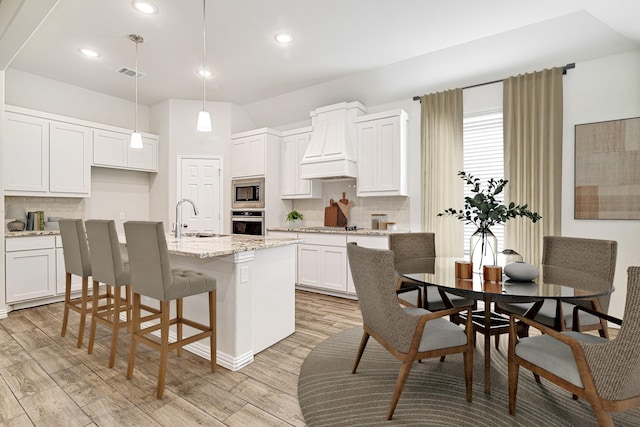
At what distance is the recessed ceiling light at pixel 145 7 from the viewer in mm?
2920

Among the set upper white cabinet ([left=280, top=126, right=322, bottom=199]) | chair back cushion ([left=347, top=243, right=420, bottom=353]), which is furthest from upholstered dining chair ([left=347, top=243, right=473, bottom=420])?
upper white cabinet ([left=280, top=126, right=322, bottom=199])

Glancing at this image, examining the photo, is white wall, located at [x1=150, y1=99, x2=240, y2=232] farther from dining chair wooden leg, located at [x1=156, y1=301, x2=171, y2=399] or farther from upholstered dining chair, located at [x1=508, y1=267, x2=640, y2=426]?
upholstered dining chair, located at [x1=508, y1=267, x2=640, y2=426]

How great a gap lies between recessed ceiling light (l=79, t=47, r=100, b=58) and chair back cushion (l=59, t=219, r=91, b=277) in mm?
2168

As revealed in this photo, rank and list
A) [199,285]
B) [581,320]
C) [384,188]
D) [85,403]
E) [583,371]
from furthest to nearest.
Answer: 1. [384,188]
2. [199,285]
3. [581,320]
4. [85,403]
5. [583,371]

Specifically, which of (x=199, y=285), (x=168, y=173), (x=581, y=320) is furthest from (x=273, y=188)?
→ (x=581, y=320)

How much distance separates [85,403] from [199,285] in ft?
3.04

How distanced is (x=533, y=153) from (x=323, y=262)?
281cm

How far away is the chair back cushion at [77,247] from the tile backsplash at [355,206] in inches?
128

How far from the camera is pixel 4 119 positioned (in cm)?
391

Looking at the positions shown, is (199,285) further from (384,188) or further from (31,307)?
(31,307)

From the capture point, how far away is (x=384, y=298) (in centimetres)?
185

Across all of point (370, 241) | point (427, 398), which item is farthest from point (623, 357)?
point (370, 241)

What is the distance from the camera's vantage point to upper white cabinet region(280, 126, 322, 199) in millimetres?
5191

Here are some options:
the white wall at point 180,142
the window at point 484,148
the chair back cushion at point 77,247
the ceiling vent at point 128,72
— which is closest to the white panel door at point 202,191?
the white wall at point 180,142
